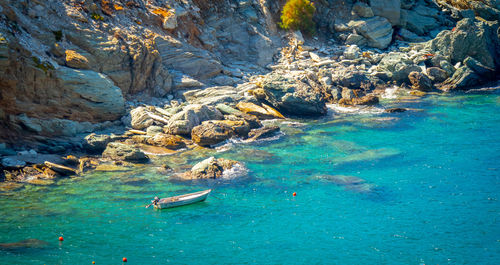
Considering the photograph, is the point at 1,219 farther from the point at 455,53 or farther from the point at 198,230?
the point at 455,53

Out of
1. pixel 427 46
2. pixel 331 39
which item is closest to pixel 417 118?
pixel 427 46

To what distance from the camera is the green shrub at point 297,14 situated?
49875 millimetres

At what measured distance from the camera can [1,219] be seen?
63.3ft

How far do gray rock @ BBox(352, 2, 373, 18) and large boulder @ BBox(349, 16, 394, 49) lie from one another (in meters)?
0.70

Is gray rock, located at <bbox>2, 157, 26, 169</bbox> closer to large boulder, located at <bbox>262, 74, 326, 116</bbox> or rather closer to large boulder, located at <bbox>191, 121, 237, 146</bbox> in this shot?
large boulder, located at <bbox>191, 121, 237, 146</bbox>

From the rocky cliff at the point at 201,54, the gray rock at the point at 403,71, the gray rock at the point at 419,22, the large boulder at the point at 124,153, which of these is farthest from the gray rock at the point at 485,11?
the large boulder at the point at 124,153

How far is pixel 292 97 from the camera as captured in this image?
36.1 m

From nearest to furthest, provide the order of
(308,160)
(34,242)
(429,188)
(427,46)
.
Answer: (34,242)
(429,188)
(308,160)
(427,46)

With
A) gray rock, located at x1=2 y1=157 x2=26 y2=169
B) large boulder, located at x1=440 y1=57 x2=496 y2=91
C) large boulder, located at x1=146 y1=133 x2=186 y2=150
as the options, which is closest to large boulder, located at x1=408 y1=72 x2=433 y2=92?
Answer: large boulder, located at x1=440 y1=57 x2=496 y2=91

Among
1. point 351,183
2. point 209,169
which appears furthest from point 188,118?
point 351,183

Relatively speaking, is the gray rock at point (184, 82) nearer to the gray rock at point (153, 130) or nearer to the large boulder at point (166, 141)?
the gray rock at point (153, 130)

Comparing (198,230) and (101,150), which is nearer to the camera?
(198,230)

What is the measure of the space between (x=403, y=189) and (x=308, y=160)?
6.42 metres

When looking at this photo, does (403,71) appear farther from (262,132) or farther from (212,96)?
(212,96)
